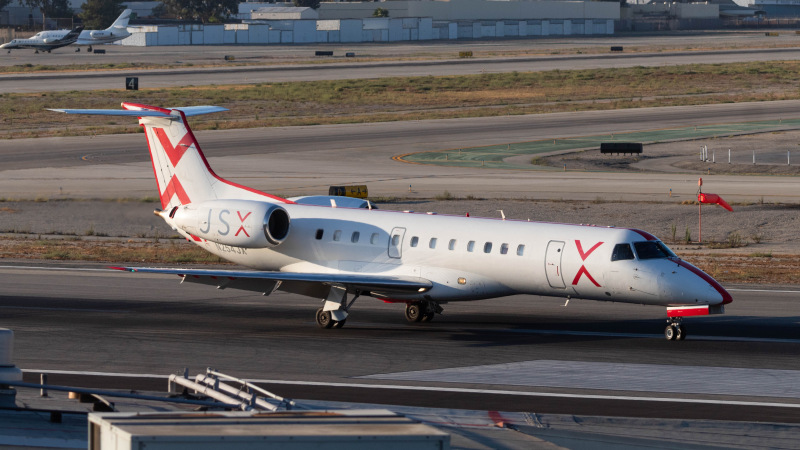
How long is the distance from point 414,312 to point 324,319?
7.91 feet

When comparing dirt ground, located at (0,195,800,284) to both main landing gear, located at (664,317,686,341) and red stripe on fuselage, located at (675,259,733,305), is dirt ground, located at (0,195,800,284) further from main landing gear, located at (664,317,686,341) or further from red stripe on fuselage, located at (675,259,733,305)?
red stripe on fuselage, located at (675,259,733,305)

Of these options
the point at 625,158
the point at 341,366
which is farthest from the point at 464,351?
the point at 625,158

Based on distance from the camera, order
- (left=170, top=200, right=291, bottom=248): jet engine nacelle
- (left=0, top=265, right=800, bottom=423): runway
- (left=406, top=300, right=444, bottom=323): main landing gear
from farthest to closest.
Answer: (left=406, top=300, right=444, bottom=323): main landing gear, (left=170, top=200, right=291, bottom=248): jet engine nacelle, (left=0, top=265, right=800, bottom=423): runway

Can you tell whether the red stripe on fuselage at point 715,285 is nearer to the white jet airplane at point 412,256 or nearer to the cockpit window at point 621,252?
the white jet airplane at point 412,256

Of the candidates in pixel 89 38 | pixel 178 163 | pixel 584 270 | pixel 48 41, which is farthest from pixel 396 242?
pixel 89 38

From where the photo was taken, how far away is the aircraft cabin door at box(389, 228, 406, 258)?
2677 centimetres

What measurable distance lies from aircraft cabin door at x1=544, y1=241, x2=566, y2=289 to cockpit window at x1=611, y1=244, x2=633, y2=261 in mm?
1182

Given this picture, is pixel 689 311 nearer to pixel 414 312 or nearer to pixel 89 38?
pixel 414 312

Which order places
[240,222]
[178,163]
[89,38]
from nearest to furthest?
[240,222] < [178,163] < [89,38]

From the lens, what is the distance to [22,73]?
12488 centimetres

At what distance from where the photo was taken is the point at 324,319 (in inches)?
1054

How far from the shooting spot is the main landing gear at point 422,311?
27.6 metres

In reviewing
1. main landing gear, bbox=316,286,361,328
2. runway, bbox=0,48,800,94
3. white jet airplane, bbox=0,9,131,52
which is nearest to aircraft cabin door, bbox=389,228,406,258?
main landing gear, bbox=316,286,361,328

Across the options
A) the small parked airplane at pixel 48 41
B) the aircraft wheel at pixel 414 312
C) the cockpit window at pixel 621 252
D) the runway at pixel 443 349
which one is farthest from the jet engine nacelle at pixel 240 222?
the small parked airplane at pixel 48 41
